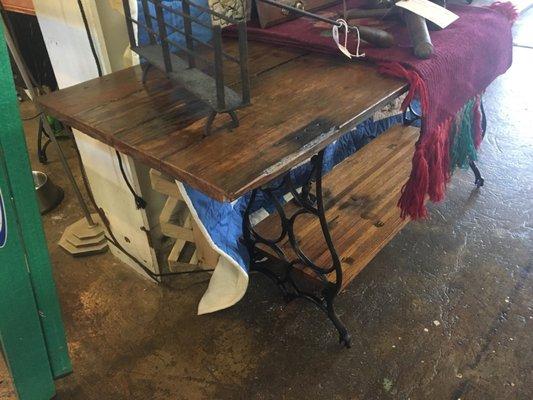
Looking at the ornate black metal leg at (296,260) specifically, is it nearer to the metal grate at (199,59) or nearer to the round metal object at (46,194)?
the metal grate at (199,59)

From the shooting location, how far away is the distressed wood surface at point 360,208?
1.52 meters

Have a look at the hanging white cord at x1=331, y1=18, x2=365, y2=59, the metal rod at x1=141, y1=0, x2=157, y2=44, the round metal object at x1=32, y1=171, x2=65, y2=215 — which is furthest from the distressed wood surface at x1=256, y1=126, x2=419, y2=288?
the round metal object at x1=32, y1=171, x2=65, y2=215

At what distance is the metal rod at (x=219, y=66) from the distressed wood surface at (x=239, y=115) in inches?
2.7

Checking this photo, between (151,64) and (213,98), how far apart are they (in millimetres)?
292

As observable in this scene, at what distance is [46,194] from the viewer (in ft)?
7.11

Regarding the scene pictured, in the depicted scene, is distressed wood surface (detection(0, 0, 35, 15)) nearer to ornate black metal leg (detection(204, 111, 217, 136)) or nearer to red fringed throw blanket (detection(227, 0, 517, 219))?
red fringed throw blanket (detection(227, 0, 517, 219))

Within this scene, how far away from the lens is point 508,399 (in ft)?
4.42

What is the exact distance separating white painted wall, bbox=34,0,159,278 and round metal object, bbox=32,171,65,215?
0.51m

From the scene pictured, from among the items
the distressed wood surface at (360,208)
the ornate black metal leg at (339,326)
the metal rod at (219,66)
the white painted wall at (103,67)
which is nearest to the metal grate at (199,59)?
the metal rod at (219,66)

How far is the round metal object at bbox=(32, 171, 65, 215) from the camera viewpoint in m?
2.15

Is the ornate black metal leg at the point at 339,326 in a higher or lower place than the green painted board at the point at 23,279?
lower

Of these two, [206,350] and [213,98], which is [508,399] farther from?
[213,98]

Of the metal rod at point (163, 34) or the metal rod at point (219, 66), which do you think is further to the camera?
the metal rod at point (163, 34)

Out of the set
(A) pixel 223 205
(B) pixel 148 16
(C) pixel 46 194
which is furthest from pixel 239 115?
(C) pixel 46 194
